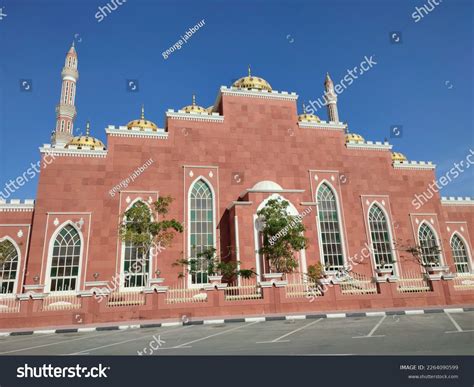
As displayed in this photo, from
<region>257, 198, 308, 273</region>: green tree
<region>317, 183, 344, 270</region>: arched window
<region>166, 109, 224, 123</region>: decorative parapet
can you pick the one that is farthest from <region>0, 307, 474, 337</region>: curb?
<region>166, 109, 224, 123</region>: decorative parapet

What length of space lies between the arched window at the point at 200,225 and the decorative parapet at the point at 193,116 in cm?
467

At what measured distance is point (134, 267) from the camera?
19.4m

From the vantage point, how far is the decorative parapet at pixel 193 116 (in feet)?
74.3

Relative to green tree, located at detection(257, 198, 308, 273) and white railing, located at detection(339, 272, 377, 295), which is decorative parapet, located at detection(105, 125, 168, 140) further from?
white railing, located at detection(339, 272, 377, 295)

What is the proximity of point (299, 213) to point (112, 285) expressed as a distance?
A: 39.9ft

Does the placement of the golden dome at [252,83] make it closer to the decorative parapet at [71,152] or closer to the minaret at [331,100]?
the minaret at [331,100]

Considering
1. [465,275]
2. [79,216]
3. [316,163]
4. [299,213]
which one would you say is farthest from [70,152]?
[465,275]

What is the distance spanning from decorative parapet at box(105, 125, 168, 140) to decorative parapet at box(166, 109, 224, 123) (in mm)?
1395

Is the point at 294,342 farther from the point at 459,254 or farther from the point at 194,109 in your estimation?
the point at 459,254

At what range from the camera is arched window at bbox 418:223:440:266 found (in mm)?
24328

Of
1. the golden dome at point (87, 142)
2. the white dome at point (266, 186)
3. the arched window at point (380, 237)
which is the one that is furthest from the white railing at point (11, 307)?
the arched window at point (380, 237)

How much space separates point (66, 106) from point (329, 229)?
27302 millimetres
